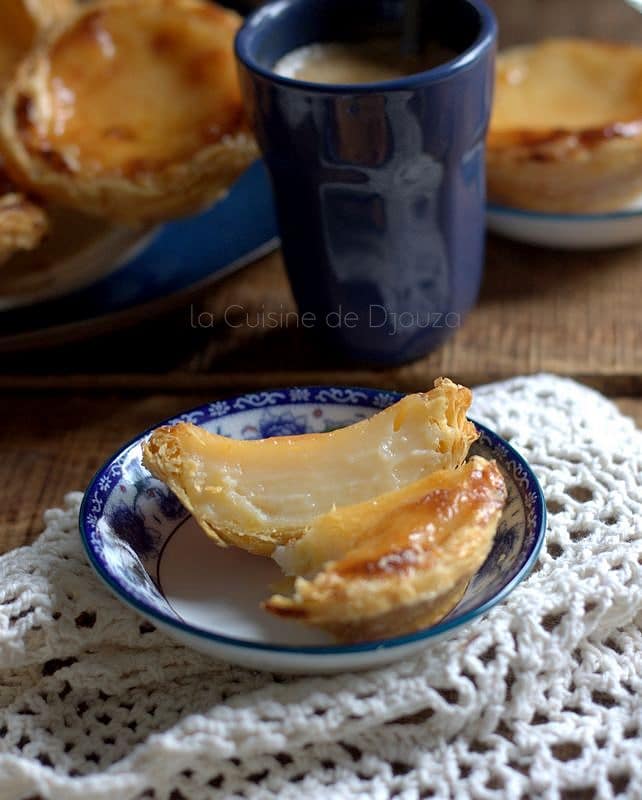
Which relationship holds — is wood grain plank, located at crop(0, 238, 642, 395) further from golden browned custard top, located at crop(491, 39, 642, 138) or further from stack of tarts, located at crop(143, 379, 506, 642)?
stack of tarts, located at crop(143, 379, 506, 642)

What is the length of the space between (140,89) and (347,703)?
96 cm

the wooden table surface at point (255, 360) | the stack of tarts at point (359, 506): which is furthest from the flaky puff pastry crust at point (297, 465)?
the wooden table surface at point (255, 360)

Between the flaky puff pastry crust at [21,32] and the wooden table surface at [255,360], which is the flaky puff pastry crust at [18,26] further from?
the wooden table surface at [255,360]

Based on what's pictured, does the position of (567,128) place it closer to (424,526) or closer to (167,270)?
(167,270)

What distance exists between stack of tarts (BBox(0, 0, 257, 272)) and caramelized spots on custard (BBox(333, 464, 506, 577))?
65 centimetres

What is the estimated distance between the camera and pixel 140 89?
4.79ft

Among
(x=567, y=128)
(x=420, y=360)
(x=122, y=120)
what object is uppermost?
(x=122, y=120)

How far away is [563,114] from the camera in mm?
1561

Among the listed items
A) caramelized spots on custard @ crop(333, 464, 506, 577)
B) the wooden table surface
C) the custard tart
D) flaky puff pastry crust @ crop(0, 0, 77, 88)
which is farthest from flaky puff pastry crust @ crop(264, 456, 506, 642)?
flaky puff pastry crust @ crop(0, 0, 77, 88)

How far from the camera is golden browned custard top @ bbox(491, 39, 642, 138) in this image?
154 cm

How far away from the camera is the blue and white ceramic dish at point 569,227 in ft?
4.78

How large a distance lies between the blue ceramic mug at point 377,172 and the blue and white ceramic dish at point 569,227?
0.13 meters

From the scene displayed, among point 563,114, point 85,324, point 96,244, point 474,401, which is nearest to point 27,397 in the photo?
point 85,324

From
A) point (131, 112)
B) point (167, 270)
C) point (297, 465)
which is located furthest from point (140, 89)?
point (297, 465)
